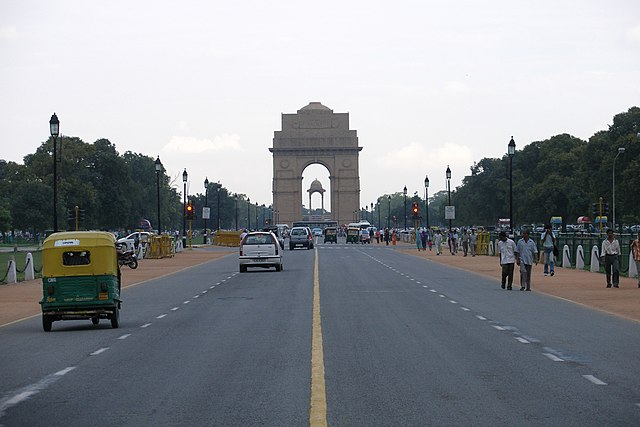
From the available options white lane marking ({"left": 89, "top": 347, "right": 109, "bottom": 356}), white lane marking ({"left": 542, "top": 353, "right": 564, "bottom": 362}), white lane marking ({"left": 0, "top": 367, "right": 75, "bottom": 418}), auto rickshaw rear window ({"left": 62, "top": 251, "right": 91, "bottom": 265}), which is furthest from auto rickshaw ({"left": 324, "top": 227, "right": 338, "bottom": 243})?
white lane marking ({"left": 0, "top": 367, "right": 75, "bottom": 418})

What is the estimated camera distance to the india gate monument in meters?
168

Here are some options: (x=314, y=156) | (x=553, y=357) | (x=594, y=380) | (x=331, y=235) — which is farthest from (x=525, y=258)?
(x=314, y=156)

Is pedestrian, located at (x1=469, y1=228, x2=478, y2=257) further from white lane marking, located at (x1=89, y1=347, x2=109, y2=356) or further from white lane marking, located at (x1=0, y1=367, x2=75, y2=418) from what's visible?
white lane marking, located at (x1=0, y1=367, x2=75, y2=418)

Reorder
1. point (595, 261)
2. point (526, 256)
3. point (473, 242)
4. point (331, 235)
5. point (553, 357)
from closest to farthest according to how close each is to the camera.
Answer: point (553, 357)
point (526, 256)
point (595, 261)
point (473, 242)
point (331, 235)

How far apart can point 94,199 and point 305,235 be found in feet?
91.1

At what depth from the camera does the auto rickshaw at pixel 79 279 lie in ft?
64.0

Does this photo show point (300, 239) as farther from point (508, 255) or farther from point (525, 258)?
point (525, 258)

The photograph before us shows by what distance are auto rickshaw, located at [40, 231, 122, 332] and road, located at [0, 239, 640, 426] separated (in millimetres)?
405

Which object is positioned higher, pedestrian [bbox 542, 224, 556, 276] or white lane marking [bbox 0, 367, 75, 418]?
pedestrian [bbox 542, 224, 556, 276]

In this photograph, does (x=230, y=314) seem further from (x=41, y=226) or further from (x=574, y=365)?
(x=41, y=226)

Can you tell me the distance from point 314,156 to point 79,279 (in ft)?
488

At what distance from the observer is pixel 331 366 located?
1338 cm

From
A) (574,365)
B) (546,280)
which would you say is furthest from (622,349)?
(546,280)

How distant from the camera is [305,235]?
8419 cm
